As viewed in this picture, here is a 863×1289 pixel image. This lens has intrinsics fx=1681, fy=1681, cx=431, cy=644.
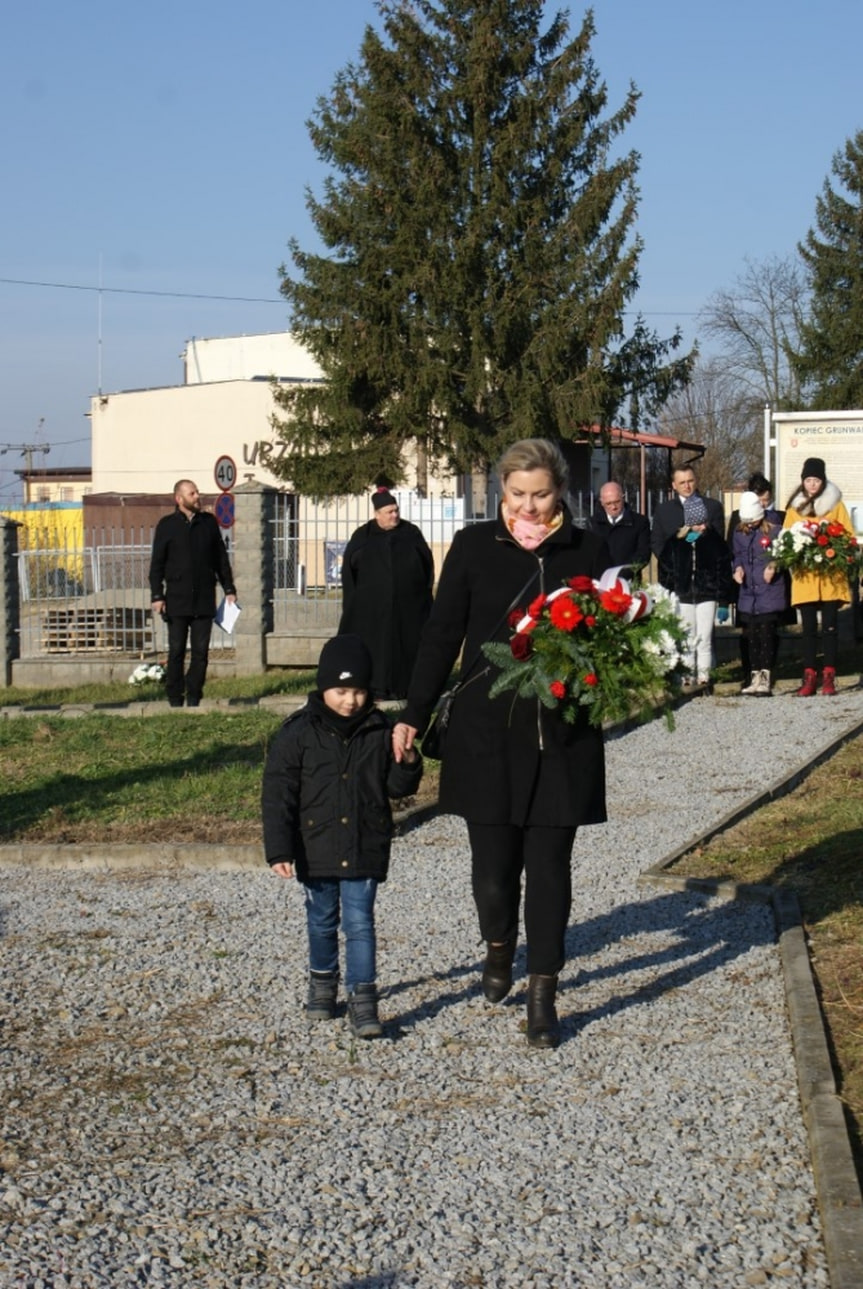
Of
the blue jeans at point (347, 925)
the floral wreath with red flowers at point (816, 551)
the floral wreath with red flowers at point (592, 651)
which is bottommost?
the blue jeans at point (347, 925)

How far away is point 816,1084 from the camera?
519 cm

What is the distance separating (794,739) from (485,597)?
7.42m

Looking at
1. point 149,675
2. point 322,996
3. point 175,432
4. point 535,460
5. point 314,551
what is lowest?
point 322,996

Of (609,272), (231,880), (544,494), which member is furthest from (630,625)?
(609,272)

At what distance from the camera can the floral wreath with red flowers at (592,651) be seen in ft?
18.0

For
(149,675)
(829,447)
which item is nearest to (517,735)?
(149,675)

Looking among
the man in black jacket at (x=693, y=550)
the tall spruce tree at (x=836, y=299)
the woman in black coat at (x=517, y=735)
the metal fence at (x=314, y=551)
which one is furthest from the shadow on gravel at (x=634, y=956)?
the tall spruce tree at (x=836, y=299)

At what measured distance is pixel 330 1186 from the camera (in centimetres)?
450

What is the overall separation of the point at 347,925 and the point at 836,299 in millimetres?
42018

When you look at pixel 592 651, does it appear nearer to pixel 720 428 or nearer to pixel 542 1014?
pixel 542 1014

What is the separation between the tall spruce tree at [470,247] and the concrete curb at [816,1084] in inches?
1181

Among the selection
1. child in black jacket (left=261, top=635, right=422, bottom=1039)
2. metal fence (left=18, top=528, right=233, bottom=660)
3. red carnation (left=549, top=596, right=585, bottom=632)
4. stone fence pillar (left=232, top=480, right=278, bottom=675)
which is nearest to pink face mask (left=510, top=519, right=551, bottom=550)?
red carnation (left=549, top=596, right=585, bottom=632)

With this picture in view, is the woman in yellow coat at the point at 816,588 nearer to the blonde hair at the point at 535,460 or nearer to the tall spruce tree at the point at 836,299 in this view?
the blonde hair at the point at 535,460

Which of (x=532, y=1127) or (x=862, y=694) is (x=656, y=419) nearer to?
(x=862, y=694)
